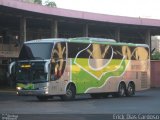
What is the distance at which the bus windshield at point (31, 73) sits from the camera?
1038 inches

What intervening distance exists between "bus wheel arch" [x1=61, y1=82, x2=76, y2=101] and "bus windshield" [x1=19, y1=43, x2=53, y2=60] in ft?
7.88

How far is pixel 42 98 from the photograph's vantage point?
2844 centimetres

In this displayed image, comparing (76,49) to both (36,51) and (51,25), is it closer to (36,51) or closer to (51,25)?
(36,51)

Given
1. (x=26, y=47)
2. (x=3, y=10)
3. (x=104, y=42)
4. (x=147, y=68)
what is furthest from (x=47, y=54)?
(x=3, y=10)

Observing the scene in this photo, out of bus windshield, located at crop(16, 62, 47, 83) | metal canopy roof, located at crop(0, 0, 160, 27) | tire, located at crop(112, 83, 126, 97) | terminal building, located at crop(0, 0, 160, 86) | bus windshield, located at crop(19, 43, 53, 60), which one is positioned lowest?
tire, located at crop(112, 83, 126, 97)

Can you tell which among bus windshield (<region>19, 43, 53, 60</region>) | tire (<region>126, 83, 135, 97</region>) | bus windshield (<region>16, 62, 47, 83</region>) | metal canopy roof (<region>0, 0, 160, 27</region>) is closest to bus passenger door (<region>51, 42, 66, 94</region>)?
bus windshield (<region>19, 43, 53, 60</region>)

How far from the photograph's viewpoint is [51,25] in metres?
52.6

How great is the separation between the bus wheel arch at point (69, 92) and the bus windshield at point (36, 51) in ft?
7.88

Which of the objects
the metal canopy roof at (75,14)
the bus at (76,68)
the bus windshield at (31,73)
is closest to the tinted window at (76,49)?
the bus at (76,68)

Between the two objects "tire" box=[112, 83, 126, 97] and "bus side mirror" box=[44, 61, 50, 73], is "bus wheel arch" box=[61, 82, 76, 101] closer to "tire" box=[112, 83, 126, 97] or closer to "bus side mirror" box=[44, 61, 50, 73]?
"bus side mirror" box=[44, 61, 50, 73]

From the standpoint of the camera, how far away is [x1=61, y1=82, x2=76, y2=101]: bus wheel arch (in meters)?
27.4

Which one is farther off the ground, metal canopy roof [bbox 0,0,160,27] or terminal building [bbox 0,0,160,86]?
metal canopy roof [bbox 0,0,160,27]

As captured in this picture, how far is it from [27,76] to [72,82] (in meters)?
2.53

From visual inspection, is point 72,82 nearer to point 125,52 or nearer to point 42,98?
point 42,98
